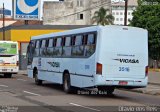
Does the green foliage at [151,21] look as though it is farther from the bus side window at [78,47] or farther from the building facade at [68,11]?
the building facade at [68,11]

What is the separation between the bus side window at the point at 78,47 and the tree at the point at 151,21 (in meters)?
35.5

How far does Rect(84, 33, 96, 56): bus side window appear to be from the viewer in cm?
2047

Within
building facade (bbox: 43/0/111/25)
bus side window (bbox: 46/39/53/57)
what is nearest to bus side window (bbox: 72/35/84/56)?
bus side window (bbox: 46/39/53/57)

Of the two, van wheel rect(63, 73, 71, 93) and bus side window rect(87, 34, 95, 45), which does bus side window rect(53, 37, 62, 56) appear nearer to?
van wheel rect(63, 73, 71, 93)

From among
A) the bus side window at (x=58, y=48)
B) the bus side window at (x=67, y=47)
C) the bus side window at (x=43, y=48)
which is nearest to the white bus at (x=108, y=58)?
the bus side window at (x=67, y=47)

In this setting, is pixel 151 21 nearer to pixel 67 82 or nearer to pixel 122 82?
pixel 67 82

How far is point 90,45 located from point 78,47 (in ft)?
4.41

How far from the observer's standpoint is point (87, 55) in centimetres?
2089

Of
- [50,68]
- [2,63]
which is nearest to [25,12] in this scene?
[2,63]

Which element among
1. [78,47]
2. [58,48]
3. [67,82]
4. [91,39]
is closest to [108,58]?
[91,39]

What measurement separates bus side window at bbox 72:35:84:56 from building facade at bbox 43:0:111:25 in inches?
3294

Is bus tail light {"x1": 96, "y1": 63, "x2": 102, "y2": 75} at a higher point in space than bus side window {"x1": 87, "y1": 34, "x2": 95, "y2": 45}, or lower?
lower

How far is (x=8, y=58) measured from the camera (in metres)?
38.5

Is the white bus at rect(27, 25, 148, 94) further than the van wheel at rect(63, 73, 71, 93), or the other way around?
the van wheel at rect(63, 73, 71, 93)
